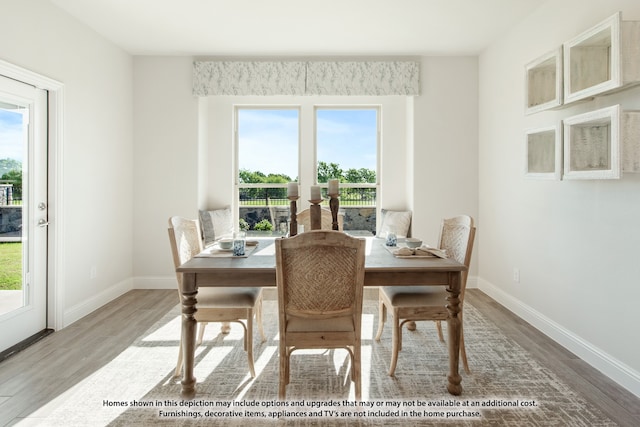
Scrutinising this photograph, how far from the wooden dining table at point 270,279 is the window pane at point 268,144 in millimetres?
2721

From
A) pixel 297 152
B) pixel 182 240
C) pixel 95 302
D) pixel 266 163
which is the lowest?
pixel 95 302

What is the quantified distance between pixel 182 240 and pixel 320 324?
1111 millimetres

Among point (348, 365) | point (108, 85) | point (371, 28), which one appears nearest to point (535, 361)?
point (348, 365)

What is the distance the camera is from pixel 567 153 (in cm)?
253

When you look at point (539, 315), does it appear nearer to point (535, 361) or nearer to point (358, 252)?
point (535, 361)

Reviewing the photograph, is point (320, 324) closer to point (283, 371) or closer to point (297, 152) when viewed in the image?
point (283, 371)

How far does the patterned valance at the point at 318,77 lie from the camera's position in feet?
14.5

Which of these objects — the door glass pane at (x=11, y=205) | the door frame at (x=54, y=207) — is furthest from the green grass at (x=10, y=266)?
the door frame at (x=54, y=207)

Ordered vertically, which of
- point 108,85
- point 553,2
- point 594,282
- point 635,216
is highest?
point 553,2

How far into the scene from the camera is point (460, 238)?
8.54 feet

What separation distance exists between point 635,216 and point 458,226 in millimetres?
993

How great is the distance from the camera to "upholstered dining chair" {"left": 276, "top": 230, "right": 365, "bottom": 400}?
1928 millimetres

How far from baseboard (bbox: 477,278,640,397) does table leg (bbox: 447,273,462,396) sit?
1.02 m

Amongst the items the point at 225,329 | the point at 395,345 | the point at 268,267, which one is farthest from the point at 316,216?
the point at 225,329
